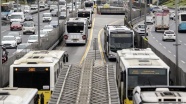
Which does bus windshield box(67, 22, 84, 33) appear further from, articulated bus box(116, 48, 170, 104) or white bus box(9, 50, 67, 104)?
articulated bus box(116, 48, 170, 104)

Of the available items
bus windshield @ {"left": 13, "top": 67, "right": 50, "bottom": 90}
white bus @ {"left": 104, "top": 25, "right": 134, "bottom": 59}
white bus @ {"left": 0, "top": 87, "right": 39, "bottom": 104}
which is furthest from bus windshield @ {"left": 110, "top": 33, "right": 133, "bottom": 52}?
white bus @ {"left": 0, "top": 87, "right": 39, "bottom": 104}

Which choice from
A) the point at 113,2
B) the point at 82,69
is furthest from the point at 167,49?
the point at 113,2

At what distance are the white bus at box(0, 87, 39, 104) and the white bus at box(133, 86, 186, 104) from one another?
2922 mm

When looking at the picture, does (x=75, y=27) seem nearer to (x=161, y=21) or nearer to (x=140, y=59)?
(x=161, y=21)

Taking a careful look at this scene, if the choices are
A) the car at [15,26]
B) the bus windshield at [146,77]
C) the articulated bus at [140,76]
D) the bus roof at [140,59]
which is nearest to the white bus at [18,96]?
the articulated bus at [140,76]

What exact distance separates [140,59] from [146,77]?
228 cm

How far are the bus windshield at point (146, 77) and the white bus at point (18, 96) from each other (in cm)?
529

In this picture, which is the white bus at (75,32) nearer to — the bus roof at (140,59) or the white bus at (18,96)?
the bus roof at (140,59)

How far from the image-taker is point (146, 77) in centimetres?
2203

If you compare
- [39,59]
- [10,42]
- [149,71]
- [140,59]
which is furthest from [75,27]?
[149,71]

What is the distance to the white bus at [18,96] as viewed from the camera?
14.4m

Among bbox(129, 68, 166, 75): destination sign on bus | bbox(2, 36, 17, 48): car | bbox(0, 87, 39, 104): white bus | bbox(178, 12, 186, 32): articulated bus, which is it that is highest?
bbox(0, 87, 39, 104): white bus

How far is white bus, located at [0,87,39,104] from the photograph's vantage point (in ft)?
47.3

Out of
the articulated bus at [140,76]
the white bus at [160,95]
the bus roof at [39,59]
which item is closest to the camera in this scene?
the white bus at [160,95]
